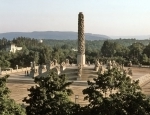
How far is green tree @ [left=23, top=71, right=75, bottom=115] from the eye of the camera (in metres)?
20.4

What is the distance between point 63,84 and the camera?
2252 cm

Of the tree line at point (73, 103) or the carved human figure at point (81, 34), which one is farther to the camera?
the carved human figure at point (81, 34)

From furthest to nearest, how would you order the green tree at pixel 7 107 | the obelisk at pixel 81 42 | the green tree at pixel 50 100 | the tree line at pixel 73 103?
1. the obelisk at pixel 81 42
2. the green tree at pixel 50 100
3. the tree line at pixel 73 103
4. the green tree at pixel 7 107

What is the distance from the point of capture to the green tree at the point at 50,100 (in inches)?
803

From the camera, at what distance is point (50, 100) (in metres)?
21.1

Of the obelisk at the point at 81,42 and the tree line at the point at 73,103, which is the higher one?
the obelisk at the point at 81,42

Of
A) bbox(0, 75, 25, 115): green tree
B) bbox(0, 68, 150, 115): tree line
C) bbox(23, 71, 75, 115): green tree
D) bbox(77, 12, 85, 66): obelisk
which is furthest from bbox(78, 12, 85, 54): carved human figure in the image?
bbox(0, 75, 25, 115): green tree

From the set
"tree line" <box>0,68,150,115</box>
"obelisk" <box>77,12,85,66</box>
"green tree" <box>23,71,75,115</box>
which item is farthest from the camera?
"obelisk" <box>77,12,85,66</box>

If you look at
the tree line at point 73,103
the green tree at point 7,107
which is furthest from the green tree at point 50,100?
the green tree at point 7,107

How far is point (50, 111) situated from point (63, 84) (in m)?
2.52

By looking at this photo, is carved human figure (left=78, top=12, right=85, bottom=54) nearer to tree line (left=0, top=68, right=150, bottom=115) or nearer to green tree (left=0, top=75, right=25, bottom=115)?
tree line (left=0, top=68, right=150, bottom=115)

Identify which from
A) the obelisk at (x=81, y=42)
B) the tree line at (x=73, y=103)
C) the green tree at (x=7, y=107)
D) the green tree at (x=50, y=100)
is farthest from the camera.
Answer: the obelisk at (x=81, y=42)

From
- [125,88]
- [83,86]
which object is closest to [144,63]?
[83,86]

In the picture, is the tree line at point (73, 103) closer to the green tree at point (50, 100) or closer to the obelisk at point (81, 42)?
the green tree at point (50, 100)
